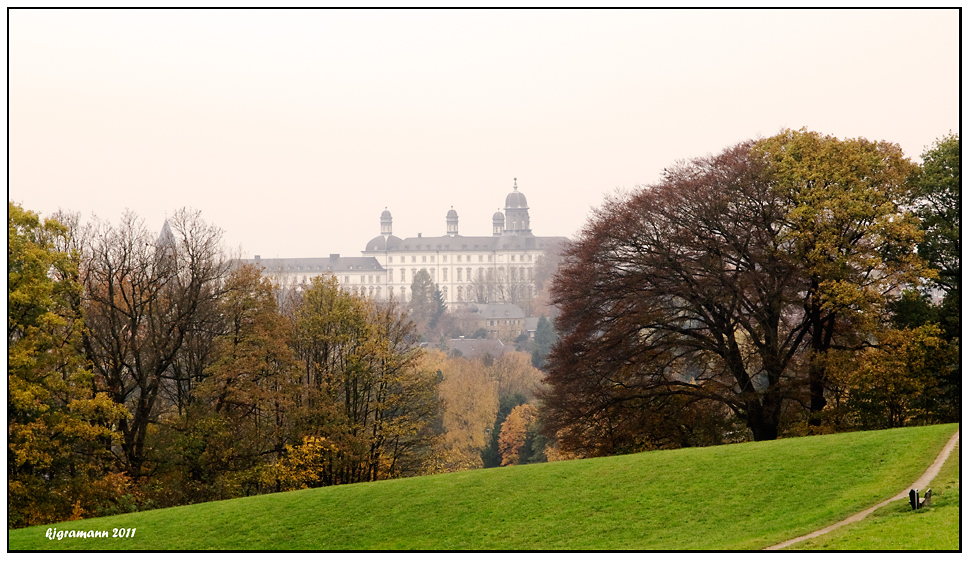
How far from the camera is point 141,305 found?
24000 millimetres

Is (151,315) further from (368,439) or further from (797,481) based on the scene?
(797,481)

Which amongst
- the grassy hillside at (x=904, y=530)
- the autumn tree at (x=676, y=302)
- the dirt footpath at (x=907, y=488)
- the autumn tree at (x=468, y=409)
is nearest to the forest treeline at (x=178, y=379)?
the autumn tree at (x=676, y=302)

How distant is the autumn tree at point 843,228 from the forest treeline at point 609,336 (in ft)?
0.23

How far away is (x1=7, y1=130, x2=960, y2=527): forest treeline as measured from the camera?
21344 millimetres

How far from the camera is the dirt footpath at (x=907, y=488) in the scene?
12.1m

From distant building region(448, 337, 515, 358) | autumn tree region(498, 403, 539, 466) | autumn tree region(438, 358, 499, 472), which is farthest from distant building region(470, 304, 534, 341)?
autumn tree region(498, 403, 539, 466)

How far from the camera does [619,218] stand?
25000 millimetres

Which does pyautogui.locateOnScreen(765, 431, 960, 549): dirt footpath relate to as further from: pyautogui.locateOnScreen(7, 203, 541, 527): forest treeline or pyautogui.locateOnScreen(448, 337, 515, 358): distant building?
pyautogui.locateOnScreen(448, 337, 515, 358): distant building

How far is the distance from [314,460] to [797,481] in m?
13.9

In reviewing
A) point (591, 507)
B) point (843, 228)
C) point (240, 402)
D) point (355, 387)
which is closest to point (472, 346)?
point (355, 387)

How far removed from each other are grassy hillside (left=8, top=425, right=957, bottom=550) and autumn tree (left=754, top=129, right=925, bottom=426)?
5433 millimetres

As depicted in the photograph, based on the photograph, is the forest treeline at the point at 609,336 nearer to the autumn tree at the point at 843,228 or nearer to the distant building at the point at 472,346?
the autumn tree at the point at 843,228
